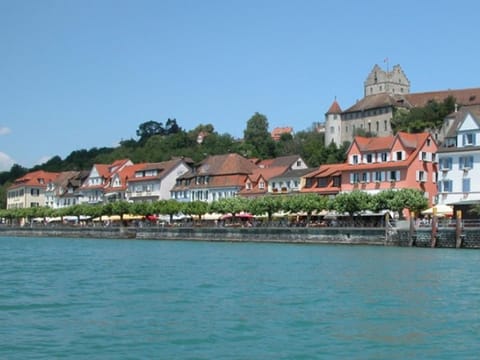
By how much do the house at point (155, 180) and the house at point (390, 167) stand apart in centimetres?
3071

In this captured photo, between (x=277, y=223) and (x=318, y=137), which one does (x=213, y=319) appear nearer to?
(x=277, y=223)

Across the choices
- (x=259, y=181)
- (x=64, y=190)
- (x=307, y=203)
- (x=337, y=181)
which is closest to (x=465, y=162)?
(x=307, y=203)

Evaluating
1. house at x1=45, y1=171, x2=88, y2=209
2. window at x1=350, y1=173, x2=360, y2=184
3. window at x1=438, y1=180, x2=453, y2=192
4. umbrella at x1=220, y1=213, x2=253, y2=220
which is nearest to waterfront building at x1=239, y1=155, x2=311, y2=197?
umbrella at x1=220, y1=213, x2=253, y2=220

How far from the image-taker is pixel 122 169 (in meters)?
122

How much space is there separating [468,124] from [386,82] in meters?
84.0

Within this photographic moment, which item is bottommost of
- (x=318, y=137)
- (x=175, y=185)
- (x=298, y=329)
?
(x=298, y=329)

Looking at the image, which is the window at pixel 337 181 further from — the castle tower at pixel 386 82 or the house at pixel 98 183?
the castle tower at pixel 386 82

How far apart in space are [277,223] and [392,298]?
149ft

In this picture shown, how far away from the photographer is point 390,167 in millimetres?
77312

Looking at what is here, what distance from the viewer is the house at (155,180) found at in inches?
4313

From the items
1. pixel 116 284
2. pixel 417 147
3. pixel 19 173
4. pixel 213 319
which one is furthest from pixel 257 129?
pixel 213 319

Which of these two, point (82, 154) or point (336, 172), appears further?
point (82, 154)

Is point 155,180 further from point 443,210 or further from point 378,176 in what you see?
point 443,210

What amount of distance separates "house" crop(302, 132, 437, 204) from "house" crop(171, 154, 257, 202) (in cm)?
1770
